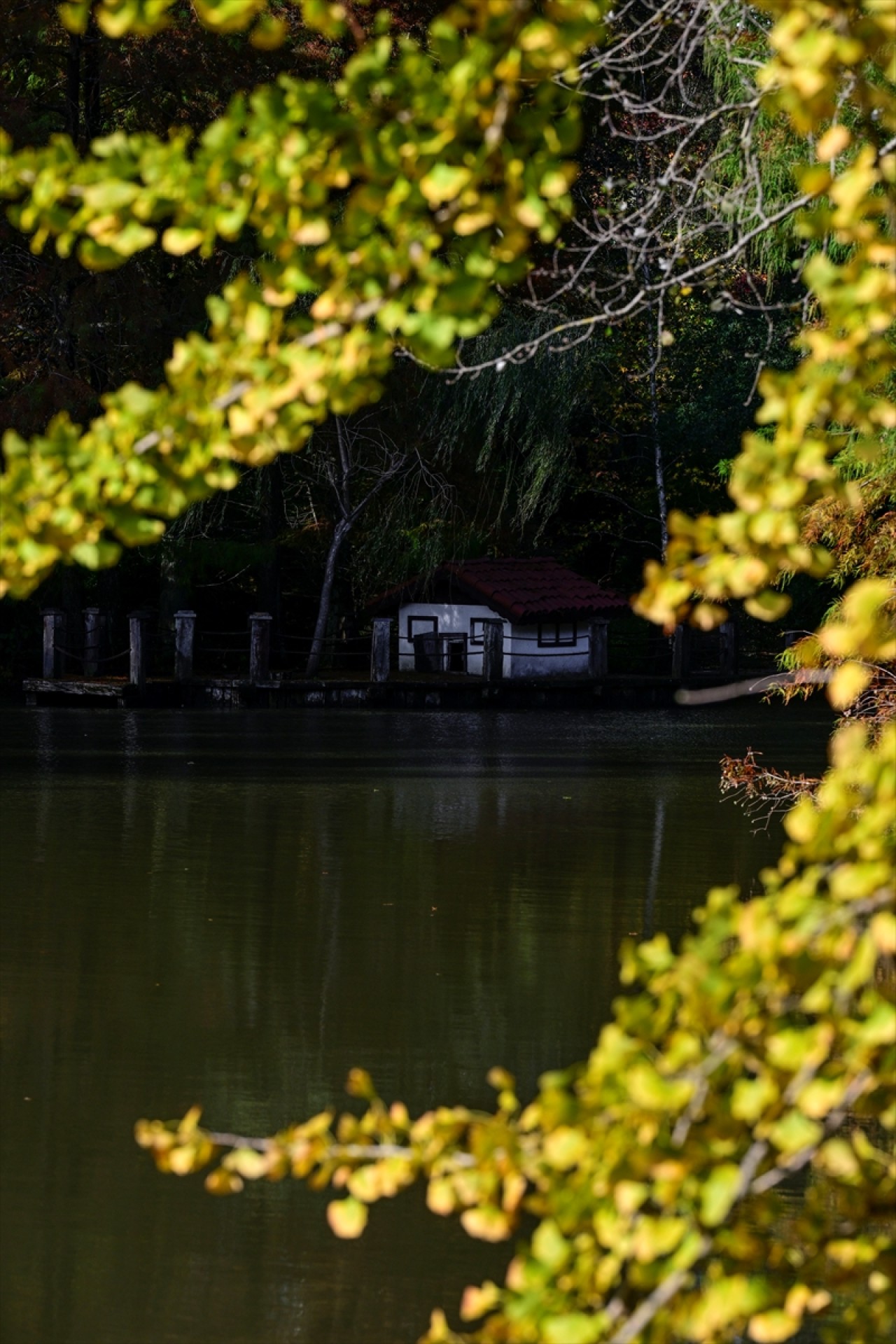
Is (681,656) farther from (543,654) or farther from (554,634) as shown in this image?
(543,654)

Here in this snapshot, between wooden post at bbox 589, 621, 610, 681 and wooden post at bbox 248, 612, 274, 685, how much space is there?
4475 mm

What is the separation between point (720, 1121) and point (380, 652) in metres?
24.4

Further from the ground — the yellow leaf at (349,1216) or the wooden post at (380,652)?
the wooden post at (380,652)

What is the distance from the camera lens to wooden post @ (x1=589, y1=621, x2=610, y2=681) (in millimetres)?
28125

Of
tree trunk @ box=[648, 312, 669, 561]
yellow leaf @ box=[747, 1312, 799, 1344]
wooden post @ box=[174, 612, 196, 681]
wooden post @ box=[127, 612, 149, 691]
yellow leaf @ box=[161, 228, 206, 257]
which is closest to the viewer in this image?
yellow leaf @ box=[747, 1312, 799, 1344]

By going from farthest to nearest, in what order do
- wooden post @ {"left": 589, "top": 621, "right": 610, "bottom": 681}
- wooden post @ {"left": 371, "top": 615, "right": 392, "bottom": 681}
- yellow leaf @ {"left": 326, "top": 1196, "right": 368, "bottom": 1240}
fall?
1. wooden post @ {"left": 589, "top": 621, "right": 610, "bottom": 681}
2. wooden post @ {"left": 371, "top": 615, "right": 392, "bottom": 681}
3. yellow leaf @ {"left": 326, "top": 1196, "right": 368, "bottom": 1240}

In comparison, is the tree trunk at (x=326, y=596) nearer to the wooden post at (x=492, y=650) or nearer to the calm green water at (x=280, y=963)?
the wooden post at (x=492, y=650)

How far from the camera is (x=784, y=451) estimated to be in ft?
8.92

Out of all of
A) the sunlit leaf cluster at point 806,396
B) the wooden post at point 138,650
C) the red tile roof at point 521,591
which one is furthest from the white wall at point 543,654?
the sunlit leaf cluster at point 806,396

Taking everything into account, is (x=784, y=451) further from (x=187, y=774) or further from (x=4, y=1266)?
(x=187, y=774)

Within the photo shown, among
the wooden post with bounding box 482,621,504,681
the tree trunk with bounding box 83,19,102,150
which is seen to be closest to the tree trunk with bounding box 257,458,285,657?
the wooden post with bounding box 482,621,504,681

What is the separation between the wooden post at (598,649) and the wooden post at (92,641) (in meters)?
6.38

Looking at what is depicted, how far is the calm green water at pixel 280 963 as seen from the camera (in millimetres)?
6434

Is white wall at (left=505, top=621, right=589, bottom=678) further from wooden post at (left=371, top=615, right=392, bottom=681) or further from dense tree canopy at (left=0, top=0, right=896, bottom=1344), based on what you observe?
dense tree canopy at (left=0, top=0, right=896, bottom=1344)
